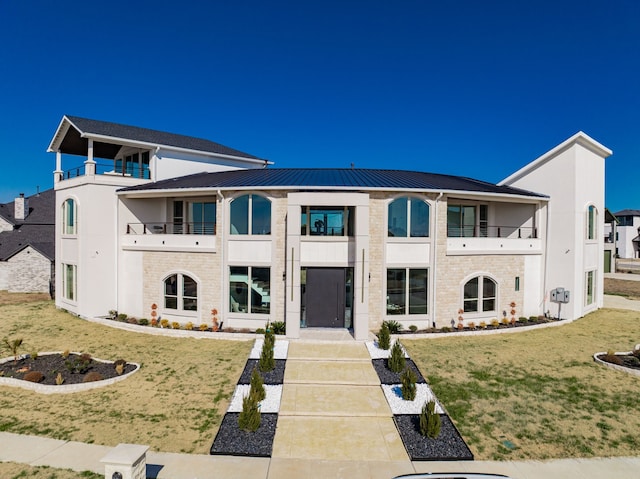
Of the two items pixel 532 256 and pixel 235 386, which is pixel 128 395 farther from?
pixel 532 256

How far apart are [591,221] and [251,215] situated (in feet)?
68.6

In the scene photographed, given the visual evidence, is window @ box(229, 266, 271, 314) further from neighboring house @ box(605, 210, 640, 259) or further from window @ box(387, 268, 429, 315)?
neighboring house @ box(605, 210, 640, 259)

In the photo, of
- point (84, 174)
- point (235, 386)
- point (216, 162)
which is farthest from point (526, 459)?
point (216, 162)

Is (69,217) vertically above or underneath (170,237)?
above

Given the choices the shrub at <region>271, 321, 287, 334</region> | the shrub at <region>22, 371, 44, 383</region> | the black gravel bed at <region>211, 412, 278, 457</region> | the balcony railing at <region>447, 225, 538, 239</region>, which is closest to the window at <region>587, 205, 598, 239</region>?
the balcony railing at <region>447, 225, 538, 239</region>

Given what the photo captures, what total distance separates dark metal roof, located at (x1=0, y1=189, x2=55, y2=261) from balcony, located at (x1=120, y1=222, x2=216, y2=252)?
47.1 feet

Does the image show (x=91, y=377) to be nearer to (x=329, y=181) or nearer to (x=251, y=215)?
(x=251, y=215)

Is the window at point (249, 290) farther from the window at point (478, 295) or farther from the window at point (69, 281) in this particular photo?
the window at point (69, 281)

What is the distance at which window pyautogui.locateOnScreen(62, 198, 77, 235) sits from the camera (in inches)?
858

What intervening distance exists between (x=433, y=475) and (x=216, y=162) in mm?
26485

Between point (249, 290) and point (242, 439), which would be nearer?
point (242, 439)

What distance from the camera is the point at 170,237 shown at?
63.6 ft

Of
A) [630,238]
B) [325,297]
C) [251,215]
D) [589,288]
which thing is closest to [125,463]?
[325,297]

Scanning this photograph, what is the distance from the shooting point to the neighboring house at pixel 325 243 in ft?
58.4
